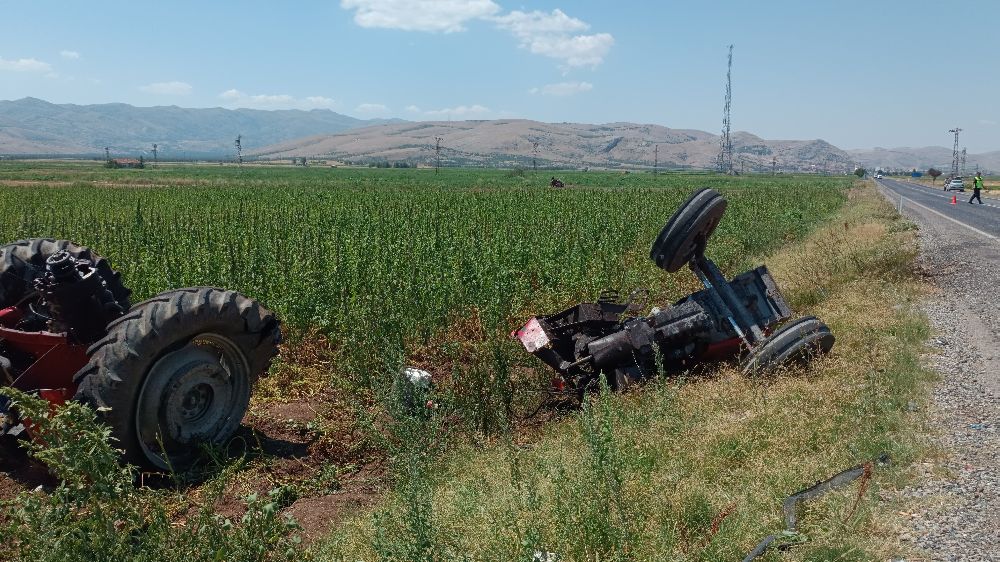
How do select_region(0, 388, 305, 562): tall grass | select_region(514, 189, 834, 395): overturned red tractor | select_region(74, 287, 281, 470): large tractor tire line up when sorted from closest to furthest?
select_region(0, 388, 305, 562): tall grass → select_region(74, 287, 281, 470): large tractor tire → select_region(514, 189, 834, 395): overturned red tractor

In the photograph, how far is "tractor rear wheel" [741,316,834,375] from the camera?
22.3 feet

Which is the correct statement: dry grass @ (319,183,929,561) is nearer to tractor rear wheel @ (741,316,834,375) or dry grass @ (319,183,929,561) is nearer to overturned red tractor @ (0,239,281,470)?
tractor rear wheel @ (741,316,834,375)

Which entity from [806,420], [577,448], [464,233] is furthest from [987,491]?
[464,233]

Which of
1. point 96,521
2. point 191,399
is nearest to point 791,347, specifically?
point 191,399

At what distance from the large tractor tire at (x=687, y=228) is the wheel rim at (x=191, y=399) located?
4268 millimetres

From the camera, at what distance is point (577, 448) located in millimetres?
5434

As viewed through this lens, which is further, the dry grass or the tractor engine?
the tractor engine

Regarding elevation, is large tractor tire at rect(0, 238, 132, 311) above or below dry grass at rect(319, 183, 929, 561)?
above

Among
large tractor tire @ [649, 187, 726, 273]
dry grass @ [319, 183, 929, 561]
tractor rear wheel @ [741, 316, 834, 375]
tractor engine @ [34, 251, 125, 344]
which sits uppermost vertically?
large tractor tire @ [649, 187, 726, 273]

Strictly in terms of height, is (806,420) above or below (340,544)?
above

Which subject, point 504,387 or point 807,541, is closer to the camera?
point 807,541

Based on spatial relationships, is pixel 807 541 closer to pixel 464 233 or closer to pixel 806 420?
pixel 806 420

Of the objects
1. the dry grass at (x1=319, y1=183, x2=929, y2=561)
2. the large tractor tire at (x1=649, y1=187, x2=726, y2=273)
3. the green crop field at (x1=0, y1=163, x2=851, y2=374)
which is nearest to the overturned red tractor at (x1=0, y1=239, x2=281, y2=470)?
the dry grass at (x1=319, y1=183, x2=929, y2=561)

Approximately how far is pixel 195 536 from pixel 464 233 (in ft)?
45.6
